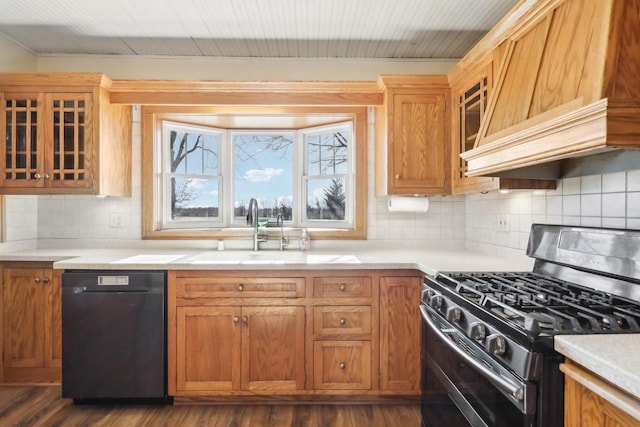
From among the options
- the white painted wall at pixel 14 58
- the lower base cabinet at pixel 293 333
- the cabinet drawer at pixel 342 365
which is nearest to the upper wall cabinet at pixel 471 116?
the lower base cabinet at pixel 293 333

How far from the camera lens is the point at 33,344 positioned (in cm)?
256

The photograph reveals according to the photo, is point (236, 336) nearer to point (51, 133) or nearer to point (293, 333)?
point (293, 333)

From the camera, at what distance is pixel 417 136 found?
267cm

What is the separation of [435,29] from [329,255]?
5.66 feet

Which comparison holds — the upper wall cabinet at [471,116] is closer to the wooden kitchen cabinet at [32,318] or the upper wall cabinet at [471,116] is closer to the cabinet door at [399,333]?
the cabinet door at [399,333]

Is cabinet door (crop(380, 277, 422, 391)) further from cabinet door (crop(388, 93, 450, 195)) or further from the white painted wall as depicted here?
the white painted wall

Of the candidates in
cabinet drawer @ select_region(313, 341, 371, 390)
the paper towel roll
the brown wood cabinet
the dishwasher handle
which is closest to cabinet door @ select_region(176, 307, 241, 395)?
the dishwasher handle

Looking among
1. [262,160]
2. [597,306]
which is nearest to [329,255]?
[262,160]

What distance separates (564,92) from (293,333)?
1.85m

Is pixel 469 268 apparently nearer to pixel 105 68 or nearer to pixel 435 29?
pixel 435 29

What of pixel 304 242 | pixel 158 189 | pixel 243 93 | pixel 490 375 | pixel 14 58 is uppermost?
pixel 14 58

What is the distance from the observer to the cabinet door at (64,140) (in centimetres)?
264

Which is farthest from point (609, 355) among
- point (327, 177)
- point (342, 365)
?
point (327, 177)

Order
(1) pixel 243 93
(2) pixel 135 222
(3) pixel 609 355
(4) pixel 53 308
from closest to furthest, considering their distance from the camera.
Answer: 1. (3) pixel 609 355
2. (4) pixel 53 308
3. (1) pixel 243 93
4. (2) pixel 135 222
